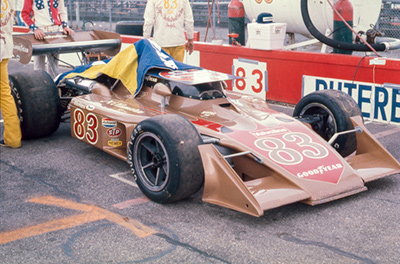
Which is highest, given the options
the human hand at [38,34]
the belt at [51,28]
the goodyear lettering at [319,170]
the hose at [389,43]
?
the belt at [51,28]

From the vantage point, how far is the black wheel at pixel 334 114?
558cm

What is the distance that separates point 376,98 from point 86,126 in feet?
12.6

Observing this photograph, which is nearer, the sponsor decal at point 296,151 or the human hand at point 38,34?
the sponsor decal at point 296,151

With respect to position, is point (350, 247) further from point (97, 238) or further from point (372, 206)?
point (97, 238)

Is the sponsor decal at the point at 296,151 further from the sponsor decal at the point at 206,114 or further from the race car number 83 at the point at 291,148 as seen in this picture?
the sponsor decal at the point at 206,114

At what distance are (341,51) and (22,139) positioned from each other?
4.83 meters

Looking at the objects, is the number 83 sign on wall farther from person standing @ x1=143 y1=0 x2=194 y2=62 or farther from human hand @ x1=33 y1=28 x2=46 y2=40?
human hand @ x1=33 y1=28 x2=46 y2=40

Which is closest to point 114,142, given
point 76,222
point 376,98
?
point 76,222

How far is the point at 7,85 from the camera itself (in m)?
6.40

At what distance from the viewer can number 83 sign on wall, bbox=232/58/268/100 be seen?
8.96m

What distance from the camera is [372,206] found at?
4.67m

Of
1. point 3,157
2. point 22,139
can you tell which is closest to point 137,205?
point 3,157

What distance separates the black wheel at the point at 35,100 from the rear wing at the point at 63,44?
350 mm

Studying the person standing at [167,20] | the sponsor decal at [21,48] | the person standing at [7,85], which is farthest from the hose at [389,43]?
the person standing at [7,85]
